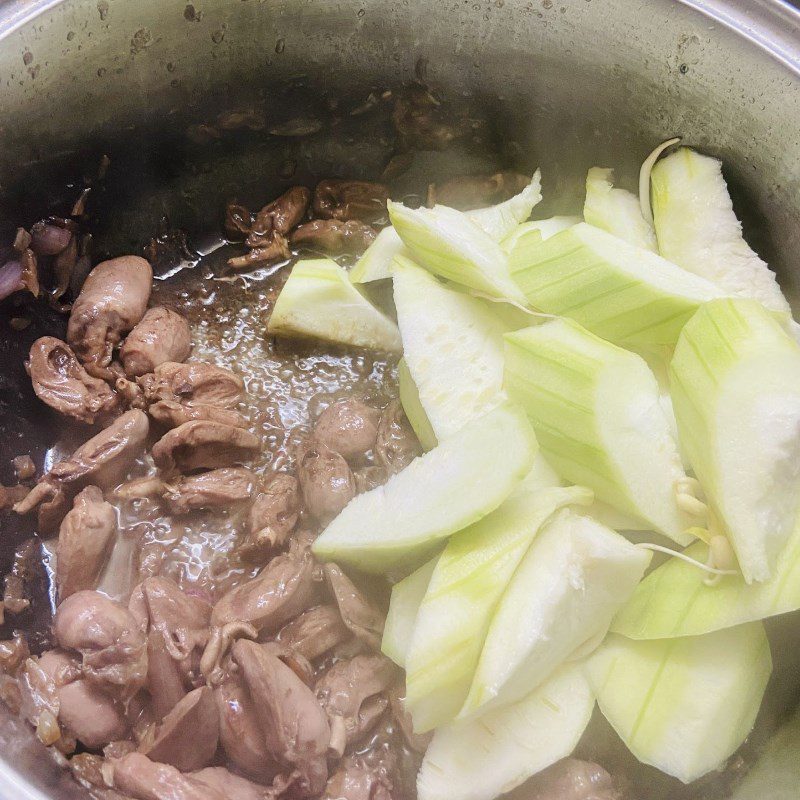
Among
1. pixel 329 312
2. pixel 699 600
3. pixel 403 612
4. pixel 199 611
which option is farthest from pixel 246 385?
pixel 699 600

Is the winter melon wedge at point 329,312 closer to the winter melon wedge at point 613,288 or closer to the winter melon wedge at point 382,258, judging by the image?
the winter melon wedge at point 382,258

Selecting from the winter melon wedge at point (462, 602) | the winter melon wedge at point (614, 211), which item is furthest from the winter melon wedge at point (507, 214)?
the winter melon wedge at point (462, 602)

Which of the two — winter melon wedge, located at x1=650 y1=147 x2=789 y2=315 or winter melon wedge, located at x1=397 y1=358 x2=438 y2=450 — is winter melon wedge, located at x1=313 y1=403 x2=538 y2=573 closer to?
winter melon wedge, located at x1=397 y1=358 x2=438 y2=450

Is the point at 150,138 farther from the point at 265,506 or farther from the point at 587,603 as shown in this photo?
the point at 587,603

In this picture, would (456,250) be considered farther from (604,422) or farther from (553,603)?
(553,603)

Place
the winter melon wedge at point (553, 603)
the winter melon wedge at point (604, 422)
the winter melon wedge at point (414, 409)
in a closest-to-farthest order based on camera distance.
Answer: the winter melon wedge at point (553, 603) < the winter melon wedge at point (604, 422) < the winter melon wedge at point (414, 409)

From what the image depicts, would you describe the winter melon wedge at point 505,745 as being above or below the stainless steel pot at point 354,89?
below
